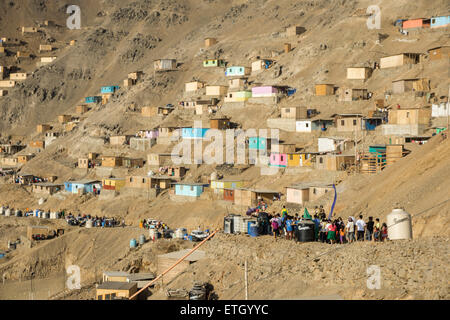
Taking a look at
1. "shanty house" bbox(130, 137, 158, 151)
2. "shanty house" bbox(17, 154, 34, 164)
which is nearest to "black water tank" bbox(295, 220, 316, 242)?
"shanty house" bbox(130, 137, 158, 151)

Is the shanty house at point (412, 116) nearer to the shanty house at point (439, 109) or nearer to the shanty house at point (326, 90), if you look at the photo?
the shanty house at point (439, 109)

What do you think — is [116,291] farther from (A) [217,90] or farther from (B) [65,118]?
(B) [65,118]

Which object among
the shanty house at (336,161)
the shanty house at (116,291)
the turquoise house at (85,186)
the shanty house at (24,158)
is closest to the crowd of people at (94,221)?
the turquoise house at (85,186)

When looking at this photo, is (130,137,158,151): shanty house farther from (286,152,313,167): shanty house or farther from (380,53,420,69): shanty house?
(380,53,420,69): shanty house

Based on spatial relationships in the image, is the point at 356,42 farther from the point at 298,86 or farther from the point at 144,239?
the point at 144,239

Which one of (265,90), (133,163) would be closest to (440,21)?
(265,90)
